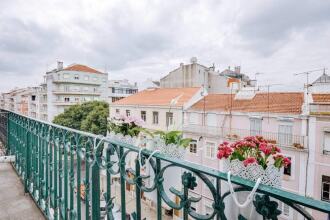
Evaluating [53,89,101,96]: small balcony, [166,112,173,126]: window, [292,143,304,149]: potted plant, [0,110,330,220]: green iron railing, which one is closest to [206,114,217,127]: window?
[166,112,173,126]: window

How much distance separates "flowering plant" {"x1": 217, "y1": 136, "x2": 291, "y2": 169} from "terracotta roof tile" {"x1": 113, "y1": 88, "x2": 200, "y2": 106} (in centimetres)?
1377

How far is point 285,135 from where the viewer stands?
10.9 metres

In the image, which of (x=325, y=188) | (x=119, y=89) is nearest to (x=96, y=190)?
(x=325, y=188)

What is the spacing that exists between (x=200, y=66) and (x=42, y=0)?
17237 millimetres

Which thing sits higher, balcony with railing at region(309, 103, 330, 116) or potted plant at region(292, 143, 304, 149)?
balcony with railing at region(309, 103, 330, 116)

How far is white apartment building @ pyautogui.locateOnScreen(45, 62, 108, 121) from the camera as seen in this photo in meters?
29.8

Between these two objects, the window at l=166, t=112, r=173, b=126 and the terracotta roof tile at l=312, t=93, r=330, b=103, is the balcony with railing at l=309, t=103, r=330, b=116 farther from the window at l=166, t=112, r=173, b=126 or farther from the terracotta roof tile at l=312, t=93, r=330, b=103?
the window at l=166, t=112, r=173, b=126

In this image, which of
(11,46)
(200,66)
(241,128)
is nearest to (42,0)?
(11,46)

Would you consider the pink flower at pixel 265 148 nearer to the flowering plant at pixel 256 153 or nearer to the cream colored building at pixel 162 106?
the flowering plant at pixel 256 153

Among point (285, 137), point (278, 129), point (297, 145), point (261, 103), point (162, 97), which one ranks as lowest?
point (297, 145)

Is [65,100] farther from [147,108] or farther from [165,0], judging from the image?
[165,0]

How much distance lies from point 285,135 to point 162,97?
30.3ft

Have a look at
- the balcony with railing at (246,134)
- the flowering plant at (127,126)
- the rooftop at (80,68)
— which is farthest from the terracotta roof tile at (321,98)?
the rooftop at (80,68)

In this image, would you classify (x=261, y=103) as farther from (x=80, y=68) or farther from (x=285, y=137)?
(x=80, y=68)
